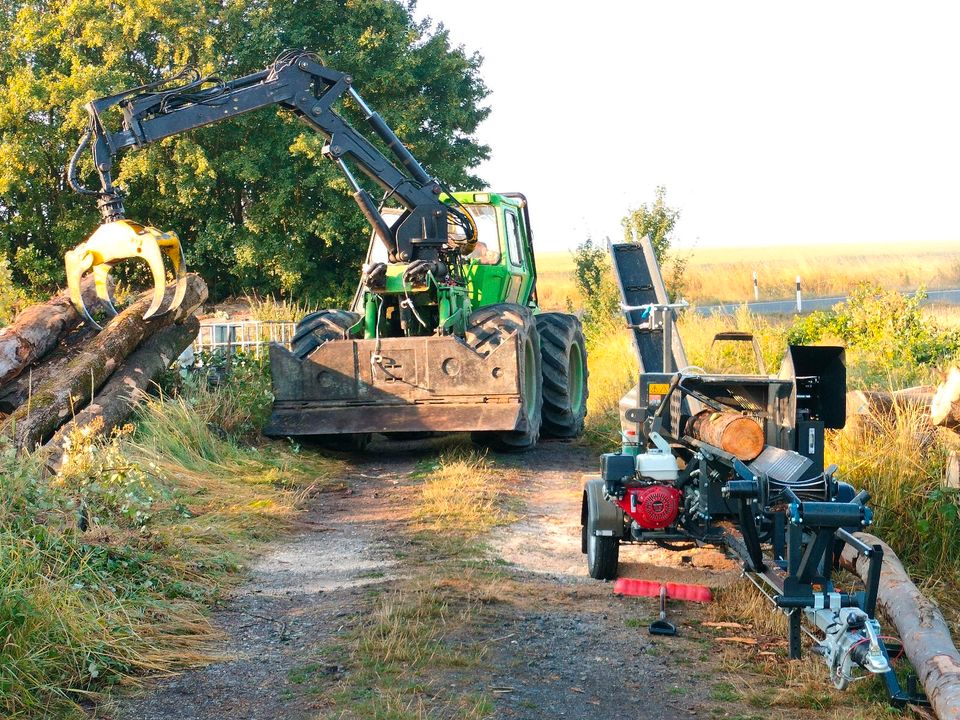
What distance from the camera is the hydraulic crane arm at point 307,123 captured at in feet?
32.0

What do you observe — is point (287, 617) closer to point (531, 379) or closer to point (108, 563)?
point (108, 563)

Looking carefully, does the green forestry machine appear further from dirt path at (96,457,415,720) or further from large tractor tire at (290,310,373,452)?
dirt path at (96,457,415,720)

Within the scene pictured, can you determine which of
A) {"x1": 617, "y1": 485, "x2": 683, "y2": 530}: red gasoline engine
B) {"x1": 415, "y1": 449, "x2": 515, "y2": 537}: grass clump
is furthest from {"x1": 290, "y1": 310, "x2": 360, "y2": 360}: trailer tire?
{"x1": 617, "y1": 485, "x2": 683, "y2": 530}: red gasoline engine

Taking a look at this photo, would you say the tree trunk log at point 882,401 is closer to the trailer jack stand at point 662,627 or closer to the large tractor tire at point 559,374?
the trailer jack stand at point 662,627

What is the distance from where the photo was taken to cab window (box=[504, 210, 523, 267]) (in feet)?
41.0

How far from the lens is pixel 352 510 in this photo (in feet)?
29.1

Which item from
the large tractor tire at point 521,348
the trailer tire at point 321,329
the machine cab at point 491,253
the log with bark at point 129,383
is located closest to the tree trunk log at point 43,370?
the log with bark at point 129,383

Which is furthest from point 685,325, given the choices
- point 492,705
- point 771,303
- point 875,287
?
point 771,303

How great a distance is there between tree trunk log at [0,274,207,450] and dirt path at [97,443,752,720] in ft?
8.42

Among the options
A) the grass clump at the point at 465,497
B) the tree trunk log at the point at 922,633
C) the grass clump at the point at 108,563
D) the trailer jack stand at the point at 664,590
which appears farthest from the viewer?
the grass clump at the point at 465,497

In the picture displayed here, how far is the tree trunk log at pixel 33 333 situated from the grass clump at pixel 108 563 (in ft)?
5.40

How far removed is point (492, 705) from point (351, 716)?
57 centimetres

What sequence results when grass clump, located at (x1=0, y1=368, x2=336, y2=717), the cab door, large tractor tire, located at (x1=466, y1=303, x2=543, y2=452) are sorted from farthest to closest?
the cab door → large tractor tire, located at (x1=466, y1=303, x2=543, y2=452) → grass clump, located at (x1=0, y1=368, x2=336, y2=717)

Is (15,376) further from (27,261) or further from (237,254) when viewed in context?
(27,261)
